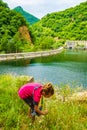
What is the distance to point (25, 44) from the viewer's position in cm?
9644

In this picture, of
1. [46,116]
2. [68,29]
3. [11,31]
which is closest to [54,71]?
[46,116]

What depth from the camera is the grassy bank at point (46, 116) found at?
21.2 feet

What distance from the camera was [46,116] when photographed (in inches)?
267

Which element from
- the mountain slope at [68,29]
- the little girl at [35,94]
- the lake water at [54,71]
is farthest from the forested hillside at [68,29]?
the little girl at [35,94]

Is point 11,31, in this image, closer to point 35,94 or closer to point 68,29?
point 68,29

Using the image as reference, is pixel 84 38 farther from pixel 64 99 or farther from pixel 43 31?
pixel 64 99

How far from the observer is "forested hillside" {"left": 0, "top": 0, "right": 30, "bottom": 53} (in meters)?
85.1

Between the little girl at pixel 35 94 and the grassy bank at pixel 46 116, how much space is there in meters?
0.23

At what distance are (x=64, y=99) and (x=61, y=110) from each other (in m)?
1.34

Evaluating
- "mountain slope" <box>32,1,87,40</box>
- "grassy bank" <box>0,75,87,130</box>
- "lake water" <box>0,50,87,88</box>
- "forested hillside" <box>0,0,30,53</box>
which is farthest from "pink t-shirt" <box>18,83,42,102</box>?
"mountain slope" <box>32,1,87,40</box>

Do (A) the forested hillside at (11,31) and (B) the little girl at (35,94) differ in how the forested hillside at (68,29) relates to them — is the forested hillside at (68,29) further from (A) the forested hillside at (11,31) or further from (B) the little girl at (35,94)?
(B) the little girl at (35,94)

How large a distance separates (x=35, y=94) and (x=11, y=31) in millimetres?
93525

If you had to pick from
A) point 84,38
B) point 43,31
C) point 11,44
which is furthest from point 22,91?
point 43,31

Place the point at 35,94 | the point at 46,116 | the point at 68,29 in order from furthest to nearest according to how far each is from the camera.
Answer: the point at 68,29
the point at 46,116
the point at 35,94
